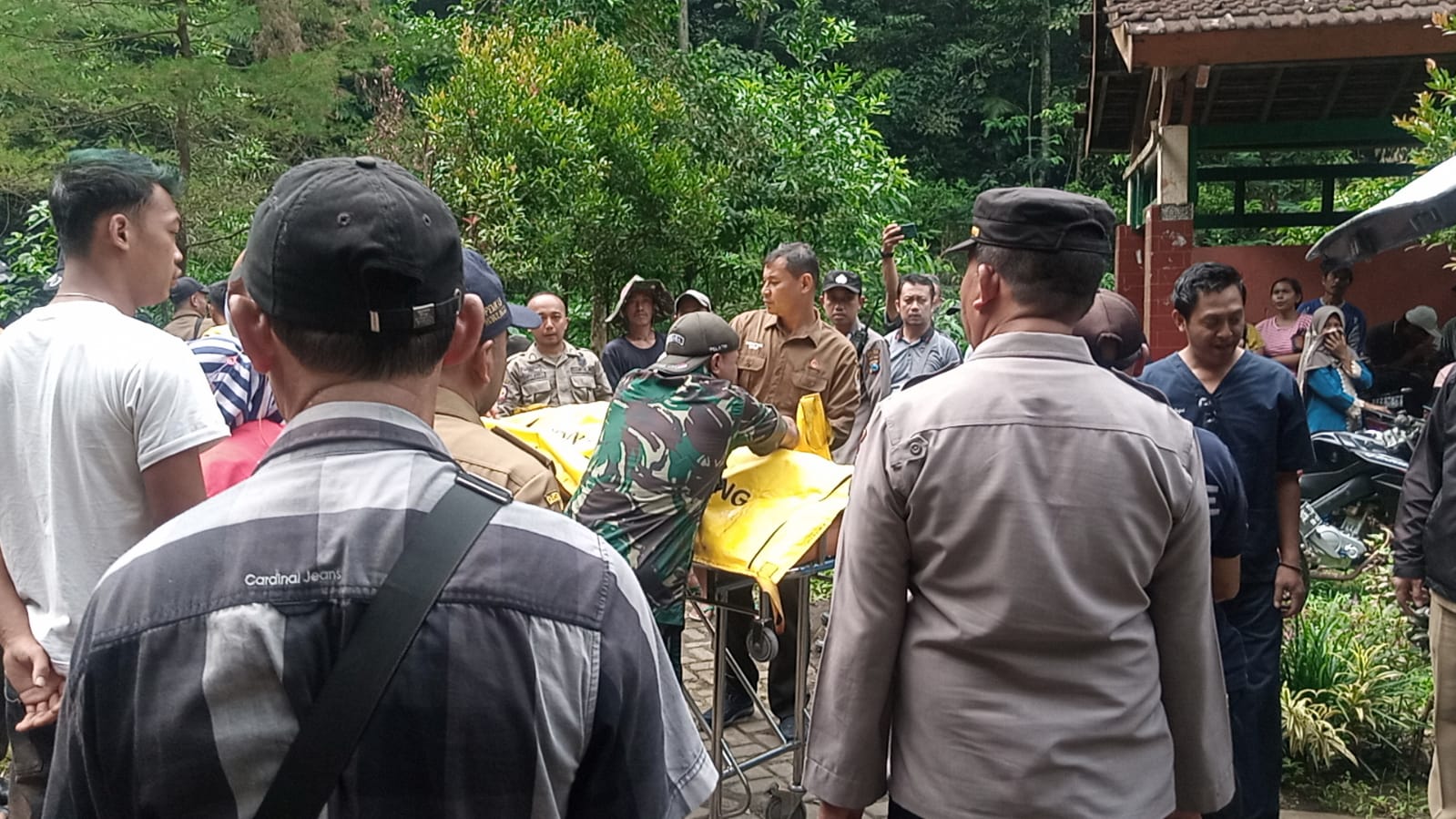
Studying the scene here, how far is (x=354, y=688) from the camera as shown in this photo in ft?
3.55

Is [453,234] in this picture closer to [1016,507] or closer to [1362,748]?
[1016,507]

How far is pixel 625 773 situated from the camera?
→ 1229 mm

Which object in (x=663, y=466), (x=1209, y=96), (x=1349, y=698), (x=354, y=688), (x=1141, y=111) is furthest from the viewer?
(x=1141, y=111)

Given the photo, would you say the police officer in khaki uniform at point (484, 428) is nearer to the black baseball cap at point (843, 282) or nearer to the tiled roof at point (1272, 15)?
the black baseball cap at point (843, 282)

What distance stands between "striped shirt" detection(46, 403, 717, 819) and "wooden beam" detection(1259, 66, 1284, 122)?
10.2m

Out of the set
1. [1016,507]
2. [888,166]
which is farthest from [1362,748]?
[888,166]

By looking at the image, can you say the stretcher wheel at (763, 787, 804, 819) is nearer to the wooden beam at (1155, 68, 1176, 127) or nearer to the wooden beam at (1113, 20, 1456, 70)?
the wooden beam at (1113, 20, 1456, 70)

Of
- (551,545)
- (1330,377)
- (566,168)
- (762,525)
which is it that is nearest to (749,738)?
(762,525)

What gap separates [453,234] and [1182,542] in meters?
1.58

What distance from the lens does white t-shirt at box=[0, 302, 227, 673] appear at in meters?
2.41

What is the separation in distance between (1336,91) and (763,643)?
9.28 meters

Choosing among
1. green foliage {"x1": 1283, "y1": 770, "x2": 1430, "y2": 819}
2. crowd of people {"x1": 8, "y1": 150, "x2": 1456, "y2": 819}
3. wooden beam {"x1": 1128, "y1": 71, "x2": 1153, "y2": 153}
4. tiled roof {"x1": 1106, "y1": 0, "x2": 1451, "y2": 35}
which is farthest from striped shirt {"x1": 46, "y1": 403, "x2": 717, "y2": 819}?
wooden beam {"x1": 1128, "y1": 71, "x2": 1153, "y2": 153}

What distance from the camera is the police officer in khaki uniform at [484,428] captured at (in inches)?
96.6

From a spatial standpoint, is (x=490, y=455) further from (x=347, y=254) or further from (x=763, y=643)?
(x=763, y=643)
